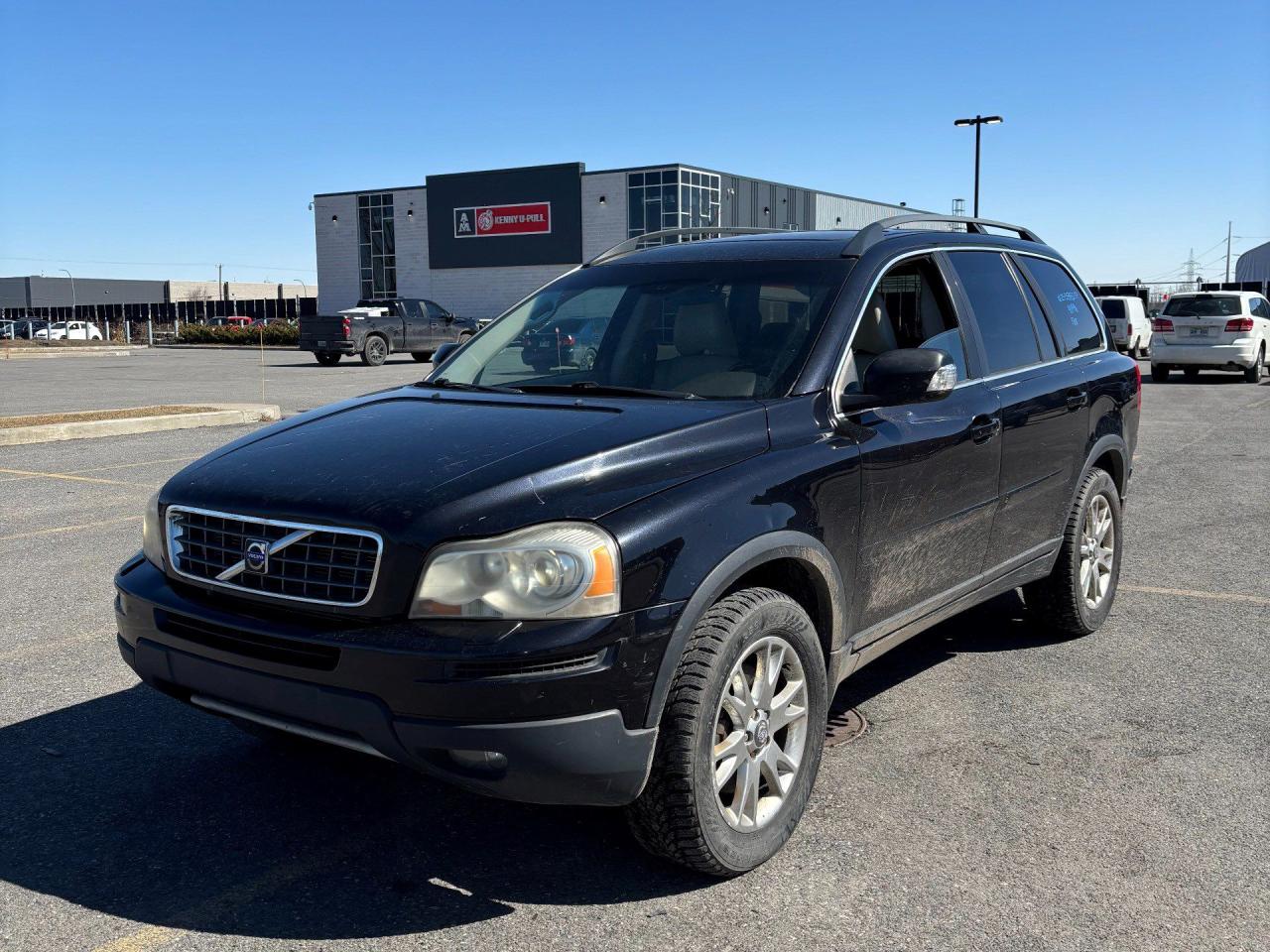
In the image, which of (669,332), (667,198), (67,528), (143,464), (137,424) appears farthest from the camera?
(667,198)

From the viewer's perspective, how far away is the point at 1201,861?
11.2 ft

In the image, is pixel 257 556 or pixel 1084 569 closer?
pixel 257 556

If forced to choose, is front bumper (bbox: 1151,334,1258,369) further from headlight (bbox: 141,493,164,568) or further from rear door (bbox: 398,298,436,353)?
headlight (bbox: 141,493,164,568)

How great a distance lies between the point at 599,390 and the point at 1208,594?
13.9ft

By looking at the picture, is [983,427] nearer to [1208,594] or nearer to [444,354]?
[444,354]

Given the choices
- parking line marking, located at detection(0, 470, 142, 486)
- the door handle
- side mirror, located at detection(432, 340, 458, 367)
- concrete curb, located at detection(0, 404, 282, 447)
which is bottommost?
parking line marking, located at detection(0, 470, 142, 486)

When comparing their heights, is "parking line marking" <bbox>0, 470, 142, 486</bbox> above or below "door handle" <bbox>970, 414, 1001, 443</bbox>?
below

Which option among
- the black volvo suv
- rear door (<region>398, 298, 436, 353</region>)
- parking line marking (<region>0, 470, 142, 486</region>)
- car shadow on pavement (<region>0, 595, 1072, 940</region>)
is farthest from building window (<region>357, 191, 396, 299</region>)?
car shadow on pavement (<region>0, 595, 1072, 940</region>)

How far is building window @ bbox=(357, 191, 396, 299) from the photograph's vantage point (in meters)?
63.1

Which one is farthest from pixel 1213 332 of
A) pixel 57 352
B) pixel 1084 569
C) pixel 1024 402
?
pixel 57 352

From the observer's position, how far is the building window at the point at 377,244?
63.1 metres

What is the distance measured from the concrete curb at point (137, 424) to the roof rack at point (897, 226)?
37.8 ft

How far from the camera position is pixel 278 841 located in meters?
3.57

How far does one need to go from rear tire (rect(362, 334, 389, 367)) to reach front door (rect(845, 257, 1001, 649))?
28.3m
